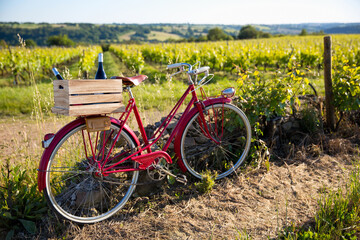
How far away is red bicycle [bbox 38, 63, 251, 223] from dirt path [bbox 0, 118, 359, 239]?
14 centimetres

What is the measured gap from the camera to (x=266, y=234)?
2154 millimetres

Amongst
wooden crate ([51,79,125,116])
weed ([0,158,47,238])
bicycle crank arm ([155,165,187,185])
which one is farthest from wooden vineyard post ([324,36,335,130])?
weed ([0,158,47,238])

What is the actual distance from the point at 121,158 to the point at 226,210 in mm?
1078

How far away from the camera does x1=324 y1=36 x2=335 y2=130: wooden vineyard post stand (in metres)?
3.85

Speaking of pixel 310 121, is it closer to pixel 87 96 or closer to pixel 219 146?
pixel 219 146

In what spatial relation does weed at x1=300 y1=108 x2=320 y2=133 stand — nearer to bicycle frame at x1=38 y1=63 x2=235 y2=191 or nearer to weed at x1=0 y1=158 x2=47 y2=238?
bicycle frame at x1=38 y1=63 x2=235 y2=191

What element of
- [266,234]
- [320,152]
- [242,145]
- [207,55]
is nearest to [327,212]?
[266,234]

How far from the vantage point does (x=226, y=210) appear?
2.50 meters

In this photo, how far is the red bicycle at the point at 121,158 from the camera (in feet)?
7.22

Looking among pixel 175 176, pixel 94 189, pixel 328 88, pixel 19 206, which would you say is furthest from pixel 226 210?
pixel 328 88

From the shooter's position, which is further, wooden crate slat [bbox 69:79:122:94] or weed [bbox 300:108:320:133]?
weed [bbox 300:108:320:133]

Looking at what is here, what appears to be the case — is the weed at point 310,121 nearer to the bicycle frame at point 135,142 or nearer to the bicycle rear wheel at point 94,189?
the bicycle frame at point 135,142

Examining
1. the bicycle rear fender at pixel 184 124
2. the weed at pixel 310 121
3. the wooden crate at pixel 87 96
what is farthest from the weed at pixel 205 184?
the weed at pixel 310 121

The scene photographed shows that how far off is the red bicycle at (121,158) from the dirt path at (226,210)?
14 cm
